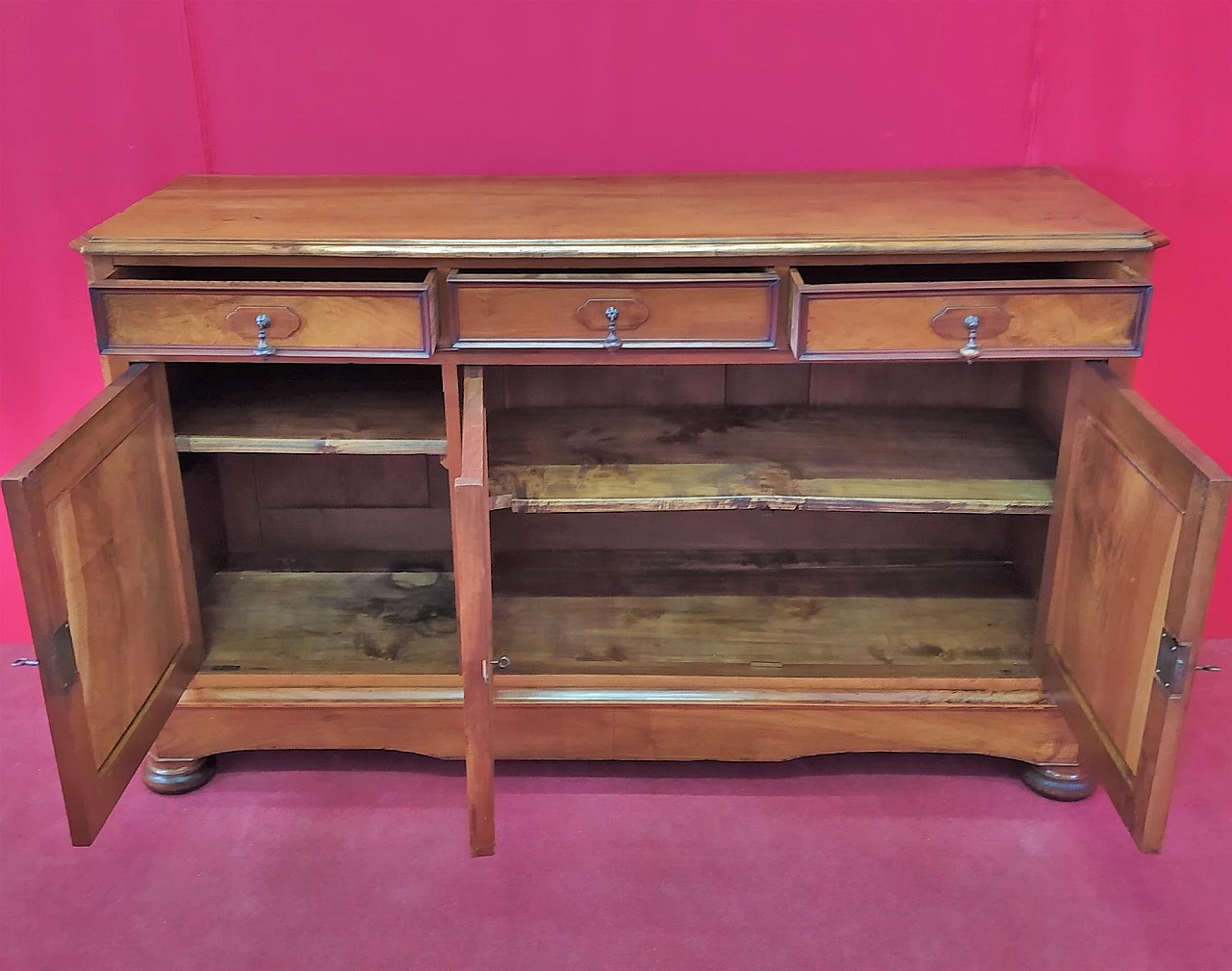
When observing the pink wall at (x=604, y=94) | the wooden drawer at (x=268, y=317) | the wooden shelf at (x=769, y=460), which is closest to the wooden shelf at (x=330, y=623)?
the wooden shelf at (x=769, y=460)

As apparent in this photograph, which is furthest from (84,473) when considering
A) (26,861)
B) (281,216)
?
(26,861)

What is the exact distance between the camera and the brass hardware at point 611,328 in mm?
1577

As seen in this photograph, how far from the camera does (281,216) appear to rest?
1684 mm

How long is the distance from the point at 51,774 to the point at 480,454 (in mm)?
1172

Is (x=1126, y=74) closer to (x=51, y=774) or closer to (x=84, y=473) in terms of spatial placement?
(x=84, y=473)

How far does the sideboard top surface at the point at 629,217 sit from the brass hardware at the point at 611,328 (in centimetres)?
8

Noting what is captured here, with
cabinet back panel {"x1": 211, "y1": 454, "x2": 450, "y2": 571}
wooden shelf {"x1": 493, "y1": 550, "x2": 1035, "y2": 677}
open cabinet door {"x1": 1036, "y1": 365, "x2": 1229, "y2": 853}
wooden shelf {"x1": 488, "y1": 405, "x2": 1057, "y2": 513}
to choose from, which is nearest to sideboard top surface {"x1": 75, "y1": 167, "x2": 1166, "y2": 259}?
open cabinet door {"x1": 1036, "y1": 365, "x2": 1229, "y2": 853}

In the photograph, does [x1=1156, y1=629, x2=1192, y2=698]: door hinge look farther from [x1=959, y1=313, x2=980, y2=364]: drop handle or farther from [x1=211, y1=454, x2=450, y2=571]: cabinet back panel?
[x1=211, y1=454, x2=450, y2=571]: cabinet back panel

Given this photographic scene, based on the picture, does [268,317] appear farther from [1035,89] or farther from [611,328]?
[1035,89]

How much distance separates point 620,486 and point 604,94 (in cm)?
74

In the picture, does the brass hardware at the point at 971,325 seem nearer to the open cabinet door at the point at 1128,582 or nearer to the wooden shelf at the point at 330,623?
the open cabinet door at the point at 1128,582

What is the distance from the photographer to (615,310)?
1576mm

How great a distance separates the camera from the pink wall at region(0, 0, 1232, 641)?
192cm

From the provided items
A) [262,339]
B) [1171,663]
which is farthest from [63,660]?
[1171,663]
